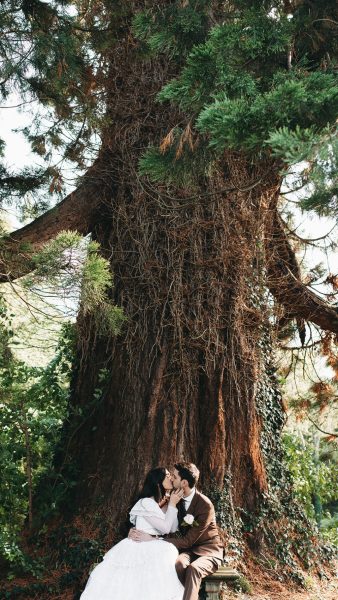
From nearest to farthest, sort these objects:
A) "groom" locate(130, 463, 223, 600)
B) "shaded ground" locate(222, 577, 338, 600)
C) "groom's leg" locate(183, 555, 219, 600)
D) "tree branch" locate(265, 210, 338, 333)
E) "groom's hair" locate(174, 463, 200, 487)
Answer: "groom's leg" locate(183, 555, 219, 600) < "groom" locate(130, 463, 223, 600) < "groom's hair" locate(174, 463, 200, 487) < "shaded ground" locate(222, 577, 338, 600) < "tree branch" locate(265, 210, 338, 333)

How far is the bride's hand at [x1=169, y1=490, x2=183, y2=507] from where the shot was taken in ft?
16.8

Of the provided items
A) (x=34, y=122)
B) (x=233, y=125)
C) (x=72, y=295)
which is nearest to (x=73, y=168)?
(x=34, y=122)

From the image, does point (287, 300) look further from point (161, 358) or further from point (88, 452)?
Answer: point (88, 452)

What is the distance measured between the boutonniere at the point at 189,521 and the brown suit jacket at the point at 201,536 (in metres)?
0.03

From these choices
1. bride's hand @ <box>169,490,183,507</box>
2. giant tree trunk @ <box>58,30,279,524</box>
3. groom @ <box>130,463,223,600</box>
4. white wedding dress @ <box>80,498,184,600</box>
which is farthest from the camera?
giant tree trunk @ <box>58,30,279,524</box>

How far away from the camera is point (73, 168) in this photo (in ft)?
24.3

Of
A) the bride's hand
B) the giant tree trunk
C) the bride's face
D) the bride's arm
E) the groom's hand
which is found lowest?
the groom's hand

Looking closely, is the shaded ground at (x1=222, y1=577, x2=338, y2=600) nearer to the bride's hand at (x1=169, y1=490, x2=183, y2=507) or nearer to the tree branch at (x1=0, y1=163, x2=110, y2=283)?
the bride's hand at (x1=169, y1=490, x2=183, y2=507)

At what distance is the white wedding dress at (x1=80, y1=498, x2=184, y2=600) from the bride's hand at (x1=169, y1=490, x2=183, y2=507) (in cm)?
43

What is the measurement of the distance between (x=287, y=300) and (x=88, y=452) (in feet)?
10.7

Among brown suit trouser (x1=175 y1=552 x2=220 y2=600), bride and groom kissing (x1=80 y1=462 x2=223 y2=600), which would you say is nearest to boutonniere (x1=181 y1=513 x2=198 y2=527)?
bride and groom kissing (x1=80 y1=462 x2=223 y2=600)

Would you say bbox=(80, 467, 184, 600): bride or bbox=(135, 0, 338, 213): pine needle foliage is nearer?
bbox=(135, 0, 338, 213): pine needle foliage

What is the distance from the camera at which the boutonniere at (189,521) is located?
501cm

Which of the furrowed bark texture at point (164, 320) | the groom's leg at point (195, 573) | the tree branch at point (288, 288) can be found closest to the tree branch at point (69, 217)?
the furrowed bark texture at point (164, 320)
